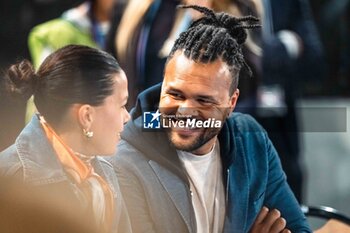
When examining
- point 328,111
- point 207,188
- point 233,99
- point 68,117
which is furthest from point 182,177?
point 328,111

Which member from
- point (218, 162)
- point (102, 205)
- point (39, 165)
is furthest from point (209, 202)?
point (39, 165)

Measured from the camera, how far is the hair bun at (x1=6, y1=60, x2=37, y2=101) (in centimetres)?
372

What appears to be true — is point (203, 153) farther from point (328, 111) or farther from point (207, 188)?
point (328, 111)

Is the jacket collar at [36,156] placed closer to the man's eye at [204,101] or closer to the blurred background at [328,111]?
the blurred background at [328,111]

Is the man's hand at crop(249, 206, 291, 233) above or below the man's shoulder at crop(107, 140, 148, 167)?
below

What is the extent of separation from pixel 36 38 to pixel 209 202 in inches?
33.3

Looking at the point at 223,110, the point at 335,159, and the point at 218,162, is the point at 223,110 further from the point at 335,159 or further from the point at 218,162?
the point at 335,159

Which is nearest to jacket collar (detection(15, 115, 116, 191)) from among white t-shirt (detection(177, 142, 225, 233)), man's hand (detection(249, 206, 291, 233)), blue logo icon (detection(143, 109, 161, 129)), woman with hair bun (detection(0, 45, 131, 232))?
woman with hair bun (detection(0, 45, 131, 232))

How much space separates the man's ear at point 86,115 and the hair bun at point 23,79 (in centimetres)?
18

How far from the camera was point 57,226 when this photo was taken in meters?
3.83

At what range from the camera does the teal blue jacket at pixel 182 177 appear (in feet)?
12.4

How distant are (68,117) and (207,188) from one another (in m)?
0.56

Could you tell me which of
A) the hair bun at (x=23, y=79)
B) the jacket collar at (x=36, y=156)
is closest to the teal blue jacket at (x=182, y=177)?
the jacket collar at (x=36, y=156)

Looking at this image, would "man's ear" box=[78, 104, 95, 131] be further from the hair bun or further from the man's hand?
the man's hand
